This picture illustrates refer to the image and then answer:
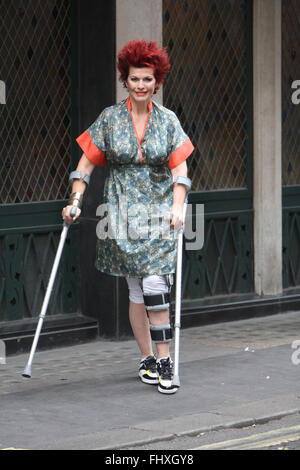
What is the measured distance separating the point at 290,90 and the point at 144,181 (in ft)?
13.1

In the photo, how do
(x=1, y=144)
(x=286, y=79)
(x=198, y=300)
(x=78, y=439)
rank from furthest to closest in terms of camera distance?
(x=286, y=79) < (x=198, y=300) < (x=1, y=144) < (x=78, y=439)

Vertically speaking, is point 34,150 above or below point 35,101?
below

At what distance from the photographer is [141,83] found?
756 centimetres

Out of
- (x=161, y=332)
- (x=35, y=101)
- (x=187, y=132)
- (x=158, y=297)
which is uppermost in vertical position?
(x=35, y=101)

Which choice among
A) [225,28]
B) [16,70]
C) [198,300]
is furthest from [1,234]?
[225,28]

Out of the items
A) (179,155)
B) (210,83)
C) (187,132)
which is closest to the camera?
(179,155)

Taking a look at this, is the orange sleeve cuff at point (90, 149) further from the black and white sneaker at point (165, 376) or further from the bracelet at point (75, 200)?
the black and white sneaker at point (165, 376)

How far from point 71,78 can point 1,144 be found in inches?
33.7

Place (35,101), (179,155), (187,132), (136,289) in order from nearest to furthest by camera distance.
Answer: (179,155)
(136,289)
(35,101)
(187,132)

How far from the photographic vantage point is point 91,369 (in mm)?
8492

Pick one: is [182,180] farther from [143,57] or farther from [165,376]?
[165,376]

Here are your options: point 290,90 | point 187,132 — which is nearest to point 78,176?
point 187,132

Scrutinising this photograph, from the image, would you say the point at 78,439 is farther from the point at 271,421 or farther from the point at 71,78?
the point at 71,78

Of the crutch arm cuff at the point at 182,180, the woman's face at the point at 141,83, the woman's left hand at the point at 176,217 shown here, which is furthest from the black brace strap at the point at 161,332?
the woman's face at the point at 141,83
